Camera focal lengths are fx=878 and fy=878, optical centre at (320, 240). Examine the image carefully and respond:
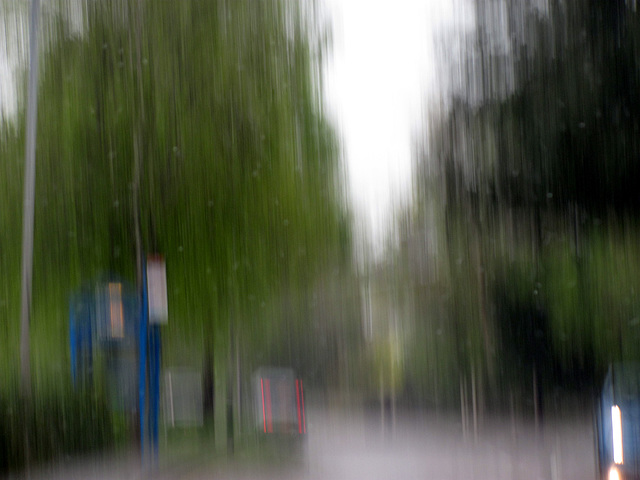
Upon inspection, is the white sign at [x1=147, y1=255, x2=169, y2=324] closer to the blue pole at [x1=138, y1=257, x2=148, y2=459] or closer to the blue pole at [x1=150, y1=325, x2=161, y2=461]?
the blue pole at [x1=138, y1=257, x2=148, y2=459]

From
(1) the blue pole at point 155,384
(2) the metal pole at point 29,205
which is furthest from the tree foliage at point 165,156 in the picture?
(2) the metal pole at point 29,205

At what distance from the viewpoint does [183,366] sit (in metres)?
17.7

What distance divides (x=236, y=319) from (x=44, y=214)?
3752 millimetres

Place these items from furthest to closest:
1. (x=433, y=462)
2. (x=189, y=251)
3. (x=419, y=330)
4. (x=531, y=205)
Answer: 1. (x=419, y=330)
2. (x=531, y=205)
3. (x=189, y=251)
4. (x=433, y=462)

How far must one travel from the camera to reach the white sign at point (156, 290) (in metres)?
10.7

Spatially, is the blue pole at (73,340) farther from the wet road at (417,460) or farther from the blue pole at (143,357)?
the wet road at (417,460)

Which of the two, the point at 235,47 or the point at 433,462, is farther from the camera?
the point at 235,47

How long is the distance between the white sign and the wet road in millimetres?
2004

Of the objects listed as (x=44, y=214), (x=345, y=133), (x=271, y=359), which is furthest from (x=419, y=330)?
(x=44, y=214)

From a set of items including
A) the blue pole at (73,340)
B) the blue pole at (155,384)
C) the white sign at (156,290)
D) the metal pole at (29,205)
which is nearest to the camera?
the white sign at (156,290)

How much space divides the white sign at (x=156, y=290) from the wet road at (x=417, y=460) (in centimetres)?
200

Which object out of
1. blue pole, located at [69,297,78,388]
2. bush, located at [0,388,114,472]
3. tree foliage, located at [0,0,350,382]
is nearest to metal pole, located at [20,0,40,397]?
blue pole, located at [69,297,78,388]

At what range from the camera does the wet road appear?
35.4ft

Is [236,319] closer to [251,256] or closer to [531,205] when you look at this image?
[251,256]
